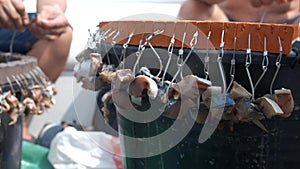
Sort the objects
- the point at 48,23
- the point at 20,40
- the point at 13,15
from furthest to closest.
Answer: the point at 20,40, the point at 48,23, the point at 13,15

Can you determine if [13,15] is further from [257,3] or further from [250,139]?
[257,3]

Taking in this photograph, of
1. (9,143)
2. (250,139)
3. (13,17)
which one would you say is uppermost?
(13,17)

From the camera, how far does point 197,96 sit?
1.43 ft

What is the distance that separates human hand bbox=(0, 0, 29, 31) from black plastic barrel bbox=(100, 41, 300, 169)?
0.94 feet

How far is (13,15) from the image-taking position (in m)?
0.69

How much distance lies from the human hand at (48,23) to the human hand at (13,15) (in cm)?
7

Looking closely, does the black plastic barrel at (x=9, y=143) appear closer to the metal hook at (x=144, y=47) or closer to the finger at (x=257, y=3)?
the metal hook at (x=144, y=47)

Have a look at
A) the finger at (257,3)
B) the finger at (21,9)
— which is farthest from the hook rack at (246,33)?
the finger at (257,3)

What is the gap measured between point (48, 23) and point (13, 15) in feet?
0.48

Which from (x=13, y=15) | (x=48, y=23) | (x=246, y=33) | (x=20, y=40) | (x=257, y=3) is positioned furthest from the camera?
(x=20, y=40)

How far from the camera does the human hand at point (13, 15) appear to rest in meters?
0.67

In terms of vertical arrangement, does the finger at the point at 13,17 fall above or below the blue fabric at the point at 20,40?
above

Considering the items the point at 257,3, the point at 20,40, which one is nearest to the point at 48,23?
the point at 20,40

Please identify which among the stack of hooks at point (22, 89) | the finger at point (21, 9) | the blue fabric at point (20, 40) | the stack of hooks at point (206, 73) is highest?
the finger at point (21, 9)
